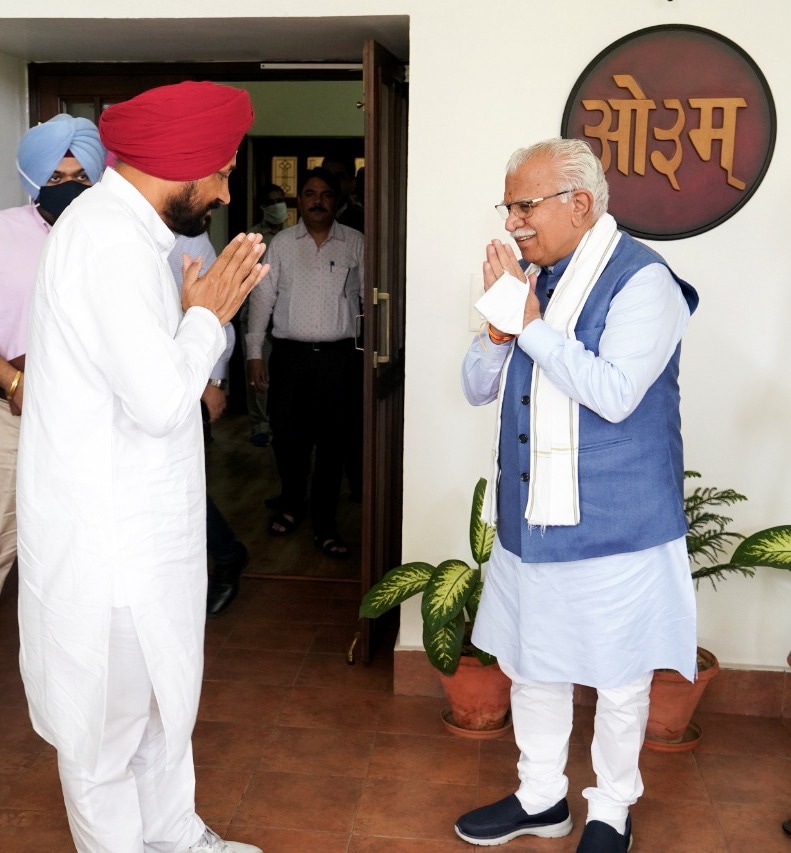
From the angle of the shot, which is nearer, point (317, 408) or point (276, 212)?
point (317, 408)

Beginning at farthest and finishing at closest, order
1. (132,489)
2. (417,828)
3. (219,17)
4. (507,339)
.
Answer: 1. (219,17)
2. (417,828)
3. (507,339)
4. (132,489)

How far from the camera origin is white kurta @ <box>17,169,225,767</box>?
1765mm

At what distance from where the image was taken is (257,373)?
464 centimetres

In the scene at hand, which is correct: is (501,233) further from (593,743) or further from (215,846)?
(215,846)

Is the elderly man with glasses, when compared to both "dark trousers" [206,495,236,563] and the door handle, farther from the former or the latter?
"dark trousers" [206,495,236,563]

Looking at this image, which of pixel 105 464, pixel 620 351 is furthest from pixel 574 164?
pixel 105 464

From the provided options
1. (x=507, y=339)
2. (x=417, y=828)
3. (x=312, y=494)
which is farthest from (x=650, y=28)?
(x=312, y=494)

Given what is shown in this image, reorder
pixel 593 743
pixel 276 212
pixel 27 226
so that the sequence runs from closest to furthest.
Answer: pixel 593 743
pixel 27 226
pixel 276 212

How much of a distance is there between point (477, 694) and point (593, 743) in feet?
2.12

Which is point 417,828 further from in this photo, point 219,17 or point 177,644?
point 219,17

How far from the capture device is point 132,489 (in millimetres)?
1868

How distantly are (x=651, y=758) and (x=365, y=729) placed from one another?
81 cm

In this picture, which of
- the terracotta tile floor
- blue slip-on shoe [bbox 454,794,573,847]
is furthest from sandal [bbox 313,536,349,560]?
blue slip-on shoe [bbox 454,794,573,847]

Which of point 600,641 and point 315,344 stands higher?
point 315,344
